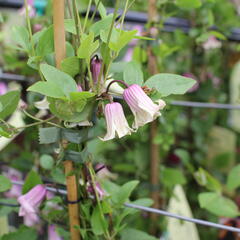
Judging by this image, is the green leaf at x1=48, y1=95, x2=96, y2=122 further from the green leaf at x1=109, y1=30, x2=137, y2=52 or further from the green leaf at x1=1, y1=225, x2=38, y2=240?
the green leaf at x1=1, y1=225, x2=38, y2=240

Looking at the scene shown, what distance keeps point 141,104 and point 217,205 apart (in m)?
0.35

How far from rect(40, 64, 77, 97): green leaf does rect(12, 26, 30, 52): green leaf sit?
7 cm

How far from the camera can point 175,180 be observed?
Answer: 2.58 ft

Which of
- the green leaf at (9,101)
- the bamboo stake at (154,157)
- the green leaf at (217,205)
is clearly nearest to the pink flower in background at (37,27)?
the bamboo stake at (154,157)

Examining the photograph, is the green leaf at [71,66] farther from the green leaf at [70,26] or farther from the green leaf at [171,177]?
the green leaf at [171,177]

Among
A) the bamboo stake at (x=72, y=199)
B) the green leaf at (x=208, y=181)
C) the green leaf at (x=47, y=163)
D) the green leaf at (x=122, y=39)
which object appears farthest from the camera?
the green leaf at (x=208, y=181)

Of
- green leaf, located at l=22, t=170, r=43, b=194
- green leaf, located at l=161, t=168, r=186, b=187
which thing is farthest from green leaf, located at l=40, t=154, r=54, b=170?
green leaf, located at l=161, t=168, r=186, b=187

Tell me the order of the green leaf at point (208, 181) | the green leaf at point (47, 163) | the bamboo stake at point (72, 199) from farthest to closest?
the green leaf at point (208, 181), the green leaf at point (47, 163), the bamboo stake at point (72, 199)

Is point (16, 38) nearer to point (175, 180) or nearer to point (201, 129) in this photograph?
point (175, 180)

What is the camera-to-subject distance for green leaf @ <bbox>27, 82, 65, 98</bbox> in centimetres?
36

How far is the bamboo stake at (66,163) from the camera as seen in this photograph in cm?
39

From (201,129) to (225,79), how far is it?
160 mm

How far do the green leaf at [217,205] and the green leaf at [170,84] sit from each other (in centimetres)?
29

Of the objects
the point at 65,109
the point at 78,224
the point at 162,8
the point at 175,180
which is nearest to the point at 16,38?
the point at 65,109
